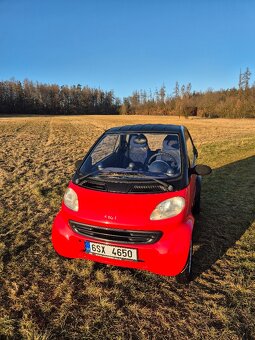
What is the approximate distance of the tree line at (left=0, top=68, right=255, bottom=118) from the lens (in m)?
63.8

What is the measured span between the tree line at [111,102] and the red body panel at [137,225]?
62.3 m

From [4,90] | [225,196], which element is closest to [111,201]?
[225,196]

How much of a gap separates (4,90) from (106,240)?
96.4m

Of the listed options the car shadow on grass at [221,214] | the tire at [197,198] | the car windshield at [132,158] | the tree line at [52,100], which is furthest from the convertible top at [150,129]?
the tree line at [52,100]

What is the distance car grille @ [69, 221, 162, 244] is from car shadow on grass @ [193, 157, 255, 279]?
102cm

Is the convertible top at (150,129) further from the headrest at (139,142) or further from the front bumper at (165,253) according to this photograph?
the front bumper at (165,253)

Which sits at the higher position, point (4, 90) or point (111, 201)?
point (4, 90)

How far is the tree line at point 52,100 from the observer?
85.9 meters

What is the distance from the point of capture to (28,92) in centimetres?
9112

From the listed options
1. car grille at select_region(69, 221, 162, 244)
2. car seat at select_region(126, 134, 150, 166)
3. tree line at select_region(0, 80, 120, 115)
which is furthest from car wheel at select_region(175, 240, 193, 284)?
tree line at select_region(0, 80, 120, 115)

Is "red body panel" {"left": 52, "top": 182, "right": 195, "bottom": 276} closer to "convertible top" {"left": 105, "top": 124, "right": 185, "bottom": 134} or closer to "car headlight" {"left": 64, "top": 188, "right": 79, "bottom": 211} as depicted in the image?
"car headlight" {"left": 64, "top": 188, "right": 79, "bottom": 211}

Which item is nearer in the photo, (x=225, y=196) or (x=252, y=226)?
(x=252, y=226)

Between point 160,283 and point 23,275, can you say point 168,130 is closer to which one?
point 160,283

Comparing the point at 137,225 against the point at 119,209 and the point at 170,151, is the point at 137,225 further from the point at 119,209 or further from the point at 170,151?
the point at 170,151
